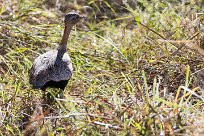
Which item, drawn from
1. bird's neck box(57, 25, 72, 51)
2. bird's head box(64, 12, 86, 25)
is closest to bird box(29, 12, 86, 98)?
bird's neck box(57, 25, 72, 51)

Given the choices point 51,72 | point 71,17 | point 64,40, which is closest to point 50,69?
point 51,72

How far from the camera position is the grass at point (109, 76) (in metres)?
3.23

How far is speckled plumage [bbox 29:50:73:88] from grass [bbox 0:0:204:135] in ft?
0.50

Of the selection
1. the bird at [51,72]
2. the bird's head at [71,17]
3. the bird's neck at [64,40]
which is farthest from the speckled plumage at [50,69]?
the bird's head at [71,17]

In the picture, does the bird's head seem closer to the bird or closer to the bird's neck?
the bird's neck

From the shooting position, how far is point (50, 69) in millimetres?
4328

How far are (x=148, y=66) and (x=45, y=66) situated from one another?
2.85 ft

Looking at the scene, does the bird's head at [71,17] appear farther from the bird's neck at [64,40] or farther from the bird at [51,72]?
the bird at [51,72]

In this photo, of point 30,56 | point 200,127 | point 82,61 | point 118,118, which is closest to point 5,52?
point 30,56

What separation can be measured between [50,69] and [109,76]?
2.10 ft

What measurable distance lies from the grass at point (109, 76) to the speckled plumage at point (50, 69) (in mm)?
153

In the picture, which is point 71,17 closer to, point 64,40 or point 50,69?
point 64,40

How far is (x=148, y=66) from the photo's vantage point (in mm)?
4562

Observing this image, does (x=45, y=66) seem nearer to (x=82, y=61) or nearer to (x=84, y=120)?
(x=82, y=61)
